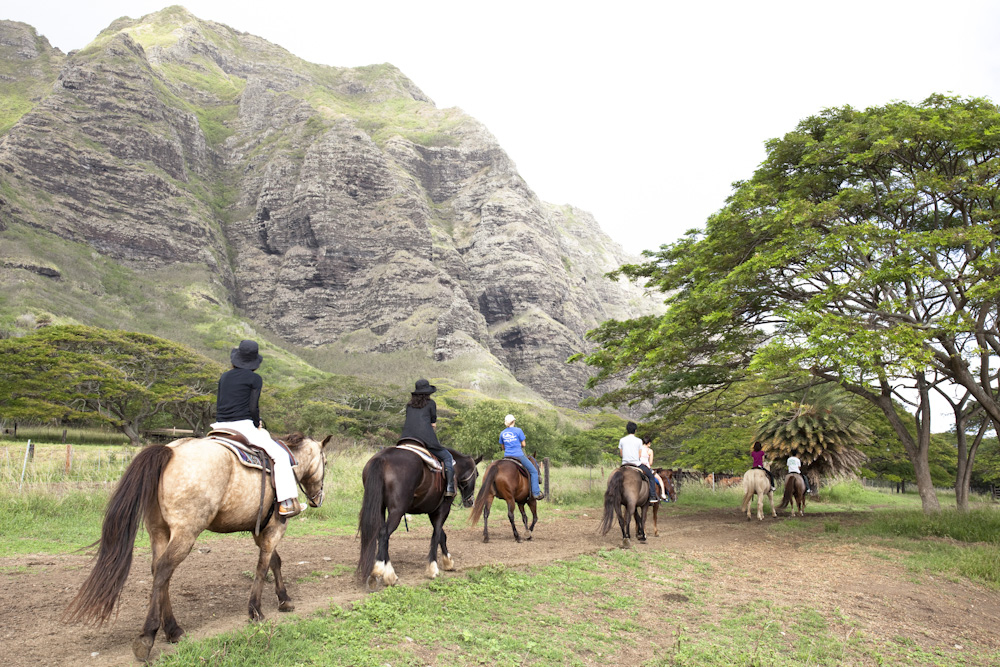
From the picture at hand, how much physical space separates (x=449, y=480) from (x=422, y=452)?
0.63 m

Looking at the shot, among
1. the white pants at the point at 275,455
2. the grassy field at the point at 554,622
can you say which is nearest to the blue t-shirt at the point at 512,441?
the grassy field at the point at 554,622

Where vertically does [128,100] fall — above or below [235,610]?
above

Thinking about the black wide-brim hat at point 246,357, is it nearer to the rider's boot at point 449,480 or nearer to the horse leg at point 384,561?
the horse leg at point 384,561

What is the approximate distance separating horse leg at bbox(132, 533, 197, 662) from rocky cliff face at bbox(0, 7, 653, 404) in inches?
4489

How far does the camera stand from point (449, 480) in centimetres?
762

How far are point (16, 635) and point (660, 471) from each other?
54.3 ft

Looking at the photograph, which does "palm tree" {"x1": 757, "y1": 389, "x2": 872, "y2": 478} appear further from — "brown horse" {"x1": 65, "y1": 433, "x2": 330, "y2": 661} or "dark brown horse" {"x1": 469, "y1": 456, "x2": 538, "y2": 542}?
"brown horse" {"x1": 65, "y1": 433, "x2": 330, "y2": 661}

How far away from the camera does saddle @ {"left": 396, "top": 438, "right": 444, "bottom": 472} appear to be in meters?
7.22

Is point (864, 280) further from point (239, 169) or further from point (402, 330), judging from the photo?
point (239, 169)

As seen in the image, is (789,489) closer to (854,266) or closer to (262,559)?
(854,266)

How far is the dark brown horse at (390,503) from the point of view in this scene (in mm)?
6402

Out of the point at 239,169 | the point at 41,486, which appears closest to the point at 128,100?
the point at 239,169

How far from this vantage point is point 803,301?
1355 cm

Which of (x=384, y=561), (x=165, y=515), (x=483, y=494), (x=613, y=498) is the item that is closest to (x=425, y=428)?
(x=384, y=561)
